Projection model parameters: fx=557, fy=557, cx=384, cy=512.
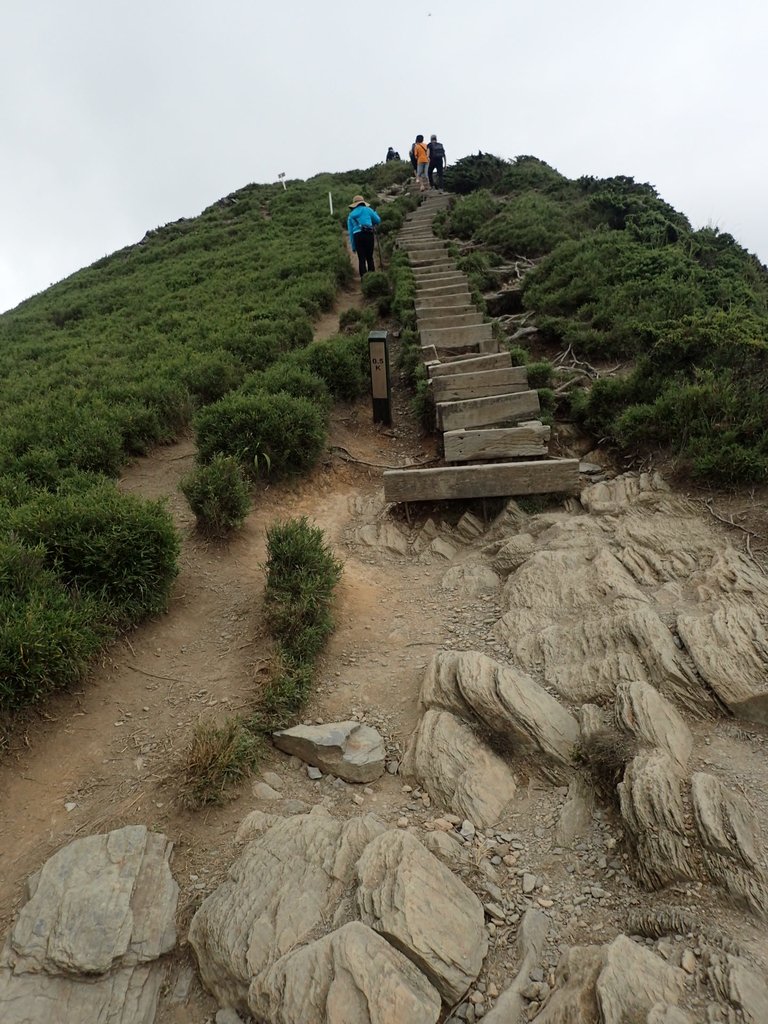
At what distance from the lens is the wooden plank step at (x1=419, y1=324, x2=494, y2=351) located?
10.7 meters

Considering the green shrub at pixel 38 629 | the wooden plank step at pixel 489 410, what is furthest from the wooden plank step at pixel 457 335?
the green shrub at pixel 38 629

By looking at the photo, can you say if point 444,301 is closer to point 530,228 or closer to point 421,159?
point 530,228

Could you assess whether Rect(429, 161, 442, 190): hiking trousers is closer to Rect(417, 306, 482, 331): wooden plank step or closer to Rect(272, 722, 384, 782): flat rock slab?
Rect(417, 306, 482, 331): wooden plank step

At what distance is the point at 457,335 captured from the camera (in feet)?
35.3

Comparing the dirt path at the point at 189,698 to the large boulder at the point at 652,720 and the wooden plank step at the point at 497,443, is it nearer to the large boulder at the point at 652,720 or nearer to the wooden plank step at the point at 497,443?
the large boulder at the point at 652,720

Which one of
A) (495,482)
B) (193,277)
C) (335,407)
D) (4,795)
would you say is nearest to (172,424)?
(335,407)

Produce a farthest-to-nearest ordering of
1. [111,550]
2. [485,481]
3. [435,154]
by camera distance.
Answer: [435,154]
[485,481]
[111,550]

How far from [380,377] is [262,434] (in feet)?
8.34

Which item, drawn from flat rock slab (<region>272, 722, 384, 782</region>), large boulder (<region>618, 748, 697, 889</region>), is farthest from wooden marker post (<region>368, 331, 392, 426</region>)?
large boulder (<region>618, 748, 697, 889</region>)

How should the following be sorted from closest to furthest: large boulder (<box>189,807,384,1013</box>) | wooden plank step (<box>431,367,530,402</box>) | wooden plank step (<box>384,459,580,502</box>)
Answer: large boulder (<box>189,807,384,1013</box>) < wooden plank step (<box>384,459,580,502</box>) < wooden plank step (<box>431,367,530,402</box>)

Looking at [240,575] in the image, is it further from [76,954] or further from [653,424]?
[653,424]

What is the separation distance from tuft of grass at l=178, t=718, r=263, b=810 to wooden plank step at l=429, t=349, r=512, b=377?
22.9 feet

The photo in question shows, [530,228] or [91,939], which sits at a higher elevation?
[530,228]

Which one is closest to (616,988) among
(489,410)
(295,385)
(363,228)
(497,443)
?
(497,443)
